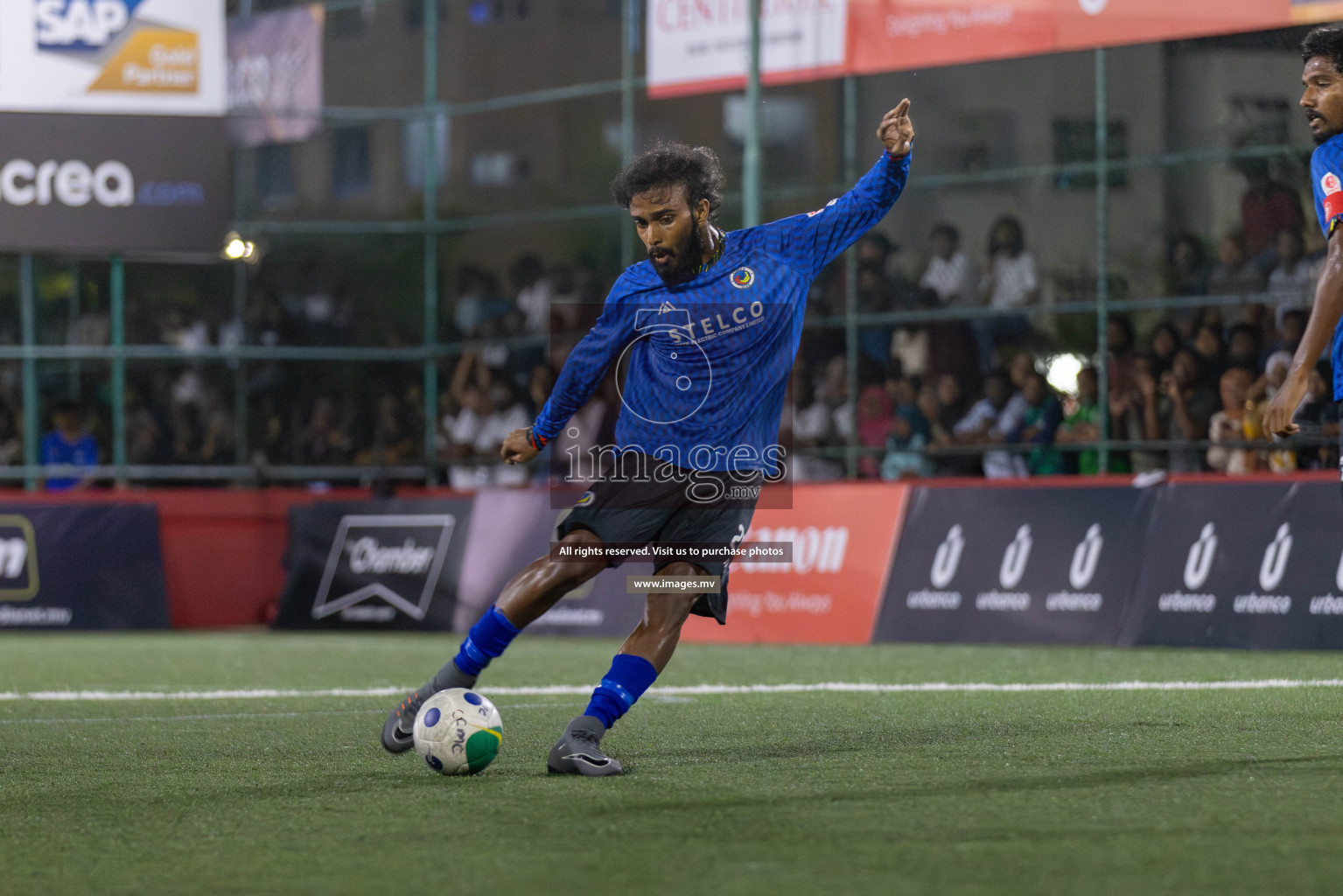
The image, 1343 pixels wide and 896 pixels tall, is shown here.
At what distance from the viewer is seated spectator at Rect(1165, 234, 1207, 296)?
49.2 ft

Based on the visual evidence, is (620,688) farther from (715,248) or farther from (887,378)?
(887,378)

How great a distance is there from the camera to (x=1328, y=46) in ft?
20.1

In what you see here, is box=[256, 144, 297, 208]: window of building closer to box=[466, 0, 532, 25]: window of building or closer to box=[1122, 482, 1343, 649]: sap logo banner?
box=[466, 0, 532, 25]: window of building

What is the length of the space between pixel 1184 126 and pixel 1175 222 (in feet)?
2.77

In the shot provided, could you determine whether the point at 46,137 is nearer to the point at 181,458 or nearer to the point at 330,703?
the point at 181,458

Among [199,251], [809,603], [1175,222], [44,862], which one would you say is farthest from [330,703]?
[199,251]

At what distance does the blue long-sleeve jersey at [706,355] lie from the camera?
631 cm

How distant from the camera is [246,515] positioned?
1847cm

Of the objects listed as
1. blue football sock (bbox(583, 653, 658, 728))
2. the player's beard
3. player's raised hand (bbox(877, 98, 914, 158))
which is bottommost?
blue football sock (bbox(583, 653, 658, 728))

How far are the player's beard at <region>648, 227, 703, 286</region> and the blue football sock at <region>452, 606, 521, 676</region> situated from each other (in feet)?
4.13

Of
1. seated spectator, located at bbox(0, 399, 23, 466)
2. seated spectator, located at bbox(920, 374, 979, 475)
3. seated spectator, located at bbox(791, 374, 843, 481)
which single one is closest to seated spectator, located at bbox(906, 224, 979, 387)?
seated spectator, located at bbox(920, 374, 979, 475)

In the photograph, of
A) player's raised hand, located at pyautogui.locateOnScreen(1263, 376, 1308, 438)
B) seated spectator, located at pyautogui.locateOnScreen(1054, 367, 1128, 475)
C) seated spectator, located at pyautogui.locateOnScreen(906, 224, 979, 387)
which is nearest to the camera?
player's raised hand, located at pyautogui.locateOnScreen(1263, 376, 1308, 438)

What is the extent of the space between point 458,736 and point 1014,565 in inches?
312

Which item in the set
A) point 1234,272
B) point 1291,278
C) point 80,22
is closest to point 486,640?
point 1291,278
